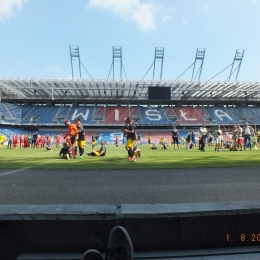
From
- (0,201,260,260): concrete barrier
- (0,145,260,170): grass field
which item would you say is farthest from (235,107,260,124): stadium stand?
(0,201,260,260): concrete barrier

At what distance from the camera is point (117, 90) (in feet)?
156

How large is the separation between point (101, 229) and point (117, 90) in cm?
4609

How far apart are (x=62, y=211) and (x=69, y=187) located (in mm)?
2368

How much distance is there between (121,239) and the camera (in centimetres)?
198

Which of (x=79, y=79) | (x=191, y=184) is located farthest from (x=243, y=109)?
(x=191, y=184)

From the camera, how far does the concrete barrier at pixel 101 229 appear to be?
2309 millimetres

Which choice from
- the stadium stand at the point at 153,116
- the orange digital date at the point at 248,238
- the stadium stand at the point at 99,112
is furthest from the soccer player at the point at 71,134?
the stadium stand at the point at 99,112

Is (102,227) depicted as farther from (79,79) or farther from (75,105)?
(75,105)

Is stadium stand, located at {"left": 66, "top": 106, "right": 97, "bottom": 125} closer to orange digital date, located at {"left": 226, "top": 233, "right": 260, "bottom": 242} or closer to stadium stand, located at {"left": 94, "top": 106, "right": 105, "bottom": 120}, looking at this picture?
stadium stand, located at {"left": 94, "top": 106, "right": 105, "bottom": 120}

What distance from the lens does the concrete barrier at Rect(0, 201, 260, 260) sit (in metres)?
2.31

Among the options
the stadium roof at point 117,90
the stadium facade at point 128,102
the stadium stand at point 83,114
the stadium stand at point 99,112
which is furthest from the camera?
the stadium stand at point 99,112

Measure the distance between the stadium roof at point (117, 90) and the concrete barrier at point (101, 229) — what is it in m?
41.5

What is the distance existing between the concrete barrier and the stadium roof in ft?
136

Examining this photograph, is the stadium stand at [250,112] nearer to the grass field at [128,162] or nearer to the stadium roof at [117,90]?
the stadium roof at [117,90]
